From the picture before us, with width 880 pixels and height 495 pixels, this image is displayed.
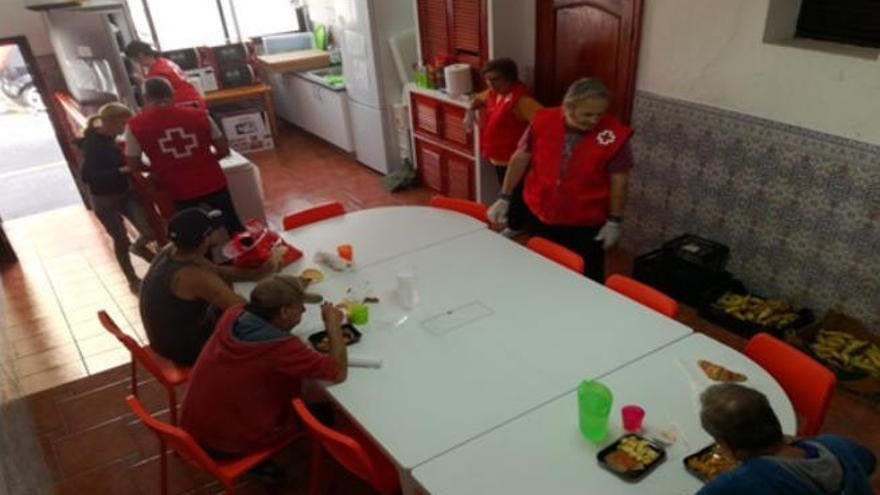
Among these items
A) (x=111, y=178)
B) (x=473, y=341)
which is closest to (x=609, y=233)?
(x=473, y=341)

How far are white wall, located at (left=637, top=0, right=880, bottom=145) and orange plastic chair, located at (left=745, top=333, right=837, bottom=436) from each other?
1.43 metres

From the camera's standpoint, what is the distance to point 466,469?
1799 mm

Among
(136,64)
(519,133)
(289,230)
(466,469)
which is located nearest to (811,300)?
(519,133)

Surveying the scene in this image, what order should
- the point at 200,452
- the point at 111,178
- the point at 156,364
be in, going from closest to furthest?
the point at 200,452 → the point at 156,364 → the point at 111,178

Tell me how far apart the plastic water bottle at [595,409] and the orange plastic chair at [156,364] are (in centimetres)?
174

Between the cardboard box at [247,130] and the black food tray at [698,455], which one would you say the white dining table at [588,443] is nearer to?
the black food tray at [698,455]

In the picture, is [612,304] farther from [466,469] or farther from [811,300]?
[811,300]

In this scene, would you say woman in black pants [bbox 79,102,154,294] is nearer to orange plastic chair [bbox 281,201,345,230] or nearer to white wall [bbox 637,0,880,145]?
orange plastic chair [bbox 281,201,345,230]

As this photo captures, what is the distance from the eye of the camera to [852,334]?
3.21 metres

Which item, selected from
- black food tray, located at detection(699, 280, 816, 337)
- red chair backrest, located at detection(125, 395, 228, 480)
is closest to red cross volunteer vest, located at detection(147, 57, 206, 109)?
red chair backrest, located at detection(125, 395, 228, 480)

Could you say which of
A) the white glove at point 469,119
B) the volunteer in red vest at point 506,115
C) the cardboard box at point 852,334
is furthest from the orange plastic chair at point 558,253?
the white glove at point 469,119

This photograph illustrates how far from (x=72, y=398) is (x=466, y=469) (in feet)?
8.60

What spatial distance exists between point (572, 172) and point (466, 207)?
2.36 feet

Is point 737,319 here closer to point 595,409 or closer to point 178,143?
point 595,409
